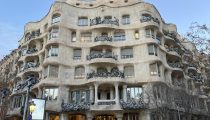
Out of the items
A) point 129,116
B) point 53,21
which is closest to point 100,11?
point 53,21

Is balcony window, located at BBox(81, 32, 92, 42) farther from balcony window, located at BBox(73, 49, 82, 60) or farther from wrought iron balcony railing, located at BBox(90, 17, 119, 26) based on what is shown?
balcony window, located at BBox(73, 49, 82, 60)

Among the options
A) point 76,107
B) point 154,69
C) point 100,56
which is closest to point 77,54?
point 100,56

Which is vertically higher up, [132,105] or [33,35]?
[33,35]

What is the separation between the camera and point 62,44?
39219 millimetres

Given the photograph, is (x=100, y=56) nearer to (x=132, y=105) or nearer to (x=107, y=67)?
(x=107, y=67)

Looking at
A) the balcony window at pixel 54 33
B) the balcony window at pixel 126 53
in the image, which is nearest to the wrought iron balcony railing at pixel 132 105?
the balcony window at pixel 126 53

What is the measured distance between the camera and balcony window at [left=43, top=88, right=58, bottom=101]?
3603 cm

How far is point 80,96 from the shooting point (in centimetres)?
3753

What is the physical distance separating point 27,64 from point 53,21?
8.32 metres

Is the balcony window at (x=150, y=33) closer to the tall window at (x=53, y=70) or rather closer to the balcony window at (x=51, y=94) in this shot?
the tall window at (x=53, y=70)

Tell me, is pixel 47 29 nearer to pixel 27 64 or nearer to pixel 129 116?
pixel 27 64

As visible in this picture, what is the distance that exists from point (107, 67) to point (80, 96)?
5.91 m

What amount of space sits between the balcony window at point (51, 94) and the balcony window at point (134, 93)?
10347 mm

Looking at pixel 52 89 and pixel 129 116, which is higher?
pixel 52 89
